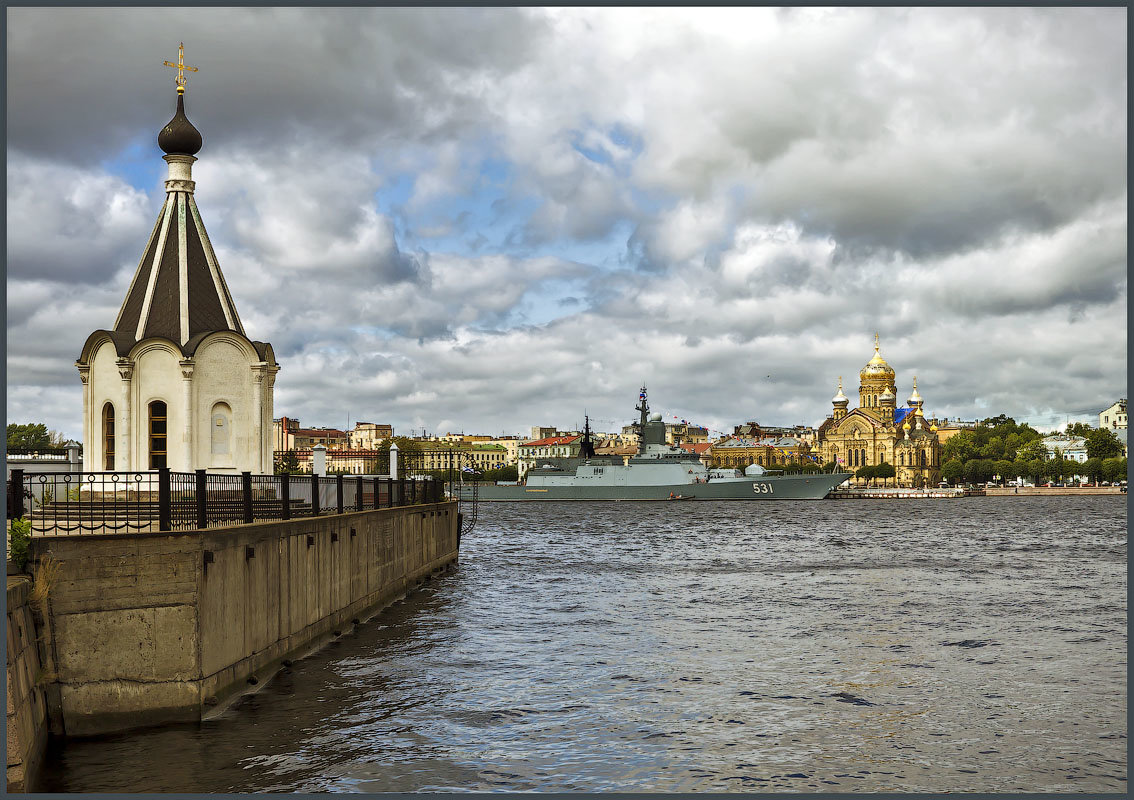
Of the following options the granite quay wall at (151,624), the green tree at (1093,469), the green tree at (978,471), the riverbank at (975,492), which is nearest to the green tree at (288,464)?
the granite quay wall at (151,624)

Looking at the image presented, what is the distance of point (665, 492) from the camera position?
116 meters

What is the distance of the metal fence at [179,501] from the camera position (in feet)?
42.4

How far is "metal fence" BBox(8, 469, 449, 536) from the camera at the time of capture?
12930 millimetres

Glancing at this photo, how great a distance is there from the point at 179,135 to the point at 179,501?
47.4ft

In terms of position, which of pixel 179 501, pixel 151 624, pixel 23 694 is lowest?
pixel 23 694

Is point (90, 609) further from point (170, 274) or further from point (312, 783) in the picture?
point (170, 274)

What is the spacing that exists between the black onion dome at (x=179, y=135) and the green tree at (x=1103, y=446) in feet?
583

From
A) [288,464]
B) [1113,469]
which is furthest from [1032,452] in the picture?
[288,464]

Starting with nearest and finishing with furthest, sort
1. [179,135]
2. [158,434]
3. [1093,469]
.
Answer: [158,434] < [179,135] < [1093,469]

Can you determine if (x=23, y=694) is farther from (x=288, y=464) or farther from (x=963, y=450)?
(x=963, y=450)

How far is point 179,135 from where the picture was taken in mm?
25250

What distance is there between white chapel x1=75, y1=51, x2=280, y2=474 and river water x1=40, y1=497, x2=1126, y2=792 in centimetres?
584

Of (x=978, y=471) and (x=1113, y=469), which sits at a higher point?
(x=1113, y=469)

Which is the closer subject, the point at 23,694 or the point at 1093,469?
the point at 23,694
